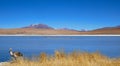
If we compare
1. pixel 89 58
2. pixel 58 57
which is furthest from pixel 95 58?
pixel 58 57

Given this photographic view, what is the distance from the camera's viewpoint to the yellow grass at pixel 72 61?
32.9ft

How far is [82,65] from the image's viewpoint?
9.75m

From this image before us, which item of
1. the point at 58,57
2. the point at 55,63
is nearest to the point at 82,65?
the point at 55,63

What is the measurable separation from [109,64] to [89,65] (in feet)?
2.02

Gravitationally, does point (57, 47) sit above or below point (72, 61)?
below

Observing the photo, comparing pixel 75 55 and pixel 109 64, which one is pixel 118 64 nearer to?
pixel 109 64

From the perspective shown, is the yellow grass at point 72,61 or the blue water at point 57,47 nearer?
the yellow grass at point 72,61

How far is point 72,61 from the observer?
35.1 feet

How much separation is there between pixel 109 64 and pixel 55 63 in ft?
5.55

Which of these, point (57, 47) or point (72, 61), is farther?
point (57, 47)

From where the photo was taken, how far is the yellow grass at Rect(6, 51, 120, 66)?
395 inches

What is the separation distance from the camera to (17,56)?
12227mm

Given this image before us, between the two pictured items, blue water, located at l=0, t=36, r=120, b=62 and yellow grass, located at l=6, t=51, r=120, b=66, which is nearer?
yellow grass, located at l=6, t=51, r=120, b=66

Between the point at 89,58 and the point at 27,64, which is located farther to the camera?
the point at 89,58
